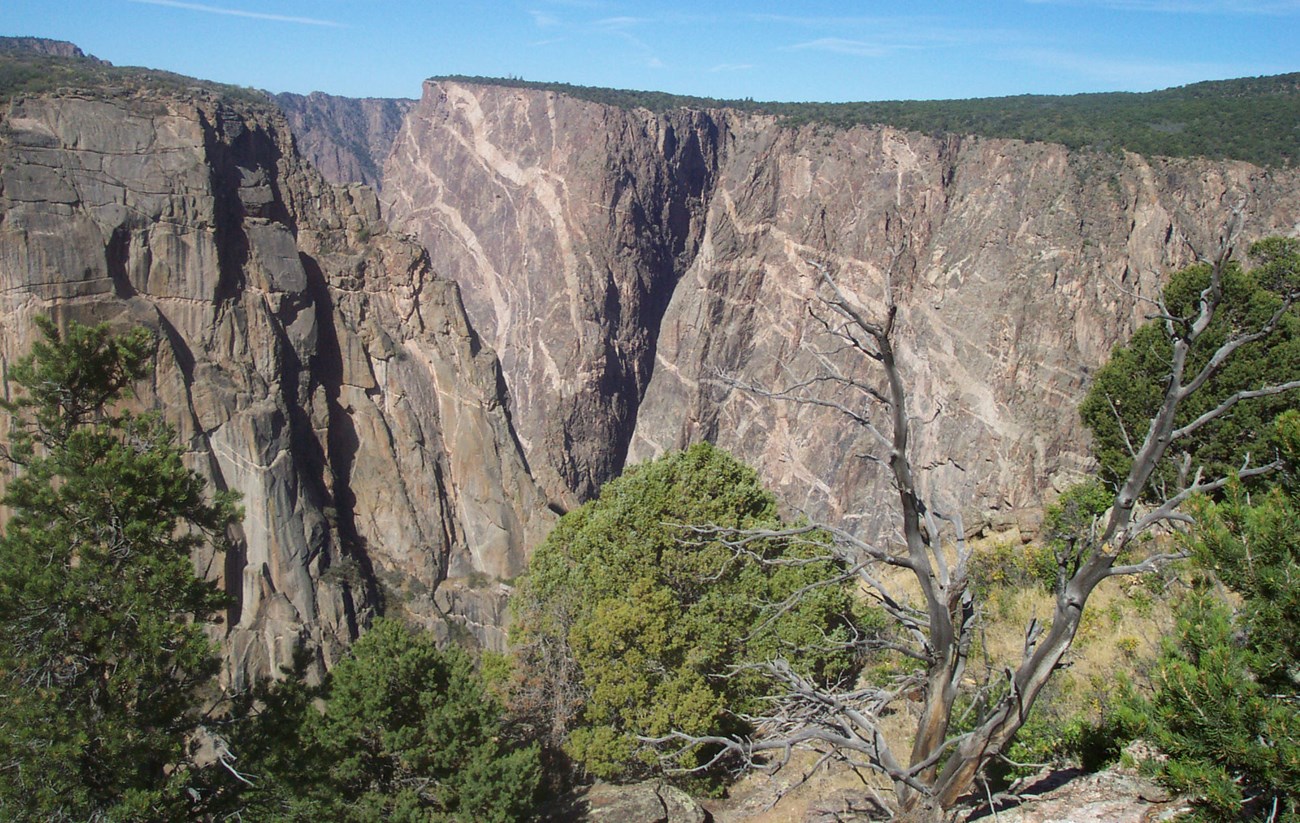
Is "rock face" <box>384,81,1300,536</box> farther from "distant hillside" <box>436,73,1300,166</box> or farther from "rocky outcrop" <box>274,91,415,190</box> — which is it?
"rocky outcrop" <box>274,91,415,190</box>

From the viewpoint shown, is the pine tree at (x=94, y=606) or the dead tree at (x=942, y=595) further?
the pine tree at (x=94, y=606)

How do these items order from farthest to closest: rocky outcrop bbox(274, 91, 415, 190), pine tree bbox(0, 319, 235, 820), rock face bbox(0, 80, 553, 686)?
rocky outcrop bbox(274, 91, 415, 190) → rock face bbox(0, 80, 553, 686) → pine tree bbox(0, 319, 235, 820)

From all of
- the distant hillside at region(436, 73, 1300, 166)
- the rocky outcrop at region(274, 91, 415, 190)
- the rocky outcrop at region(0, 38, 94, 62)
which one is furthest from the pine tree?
the rocky outcrop at region(274, 91, 415, 190)

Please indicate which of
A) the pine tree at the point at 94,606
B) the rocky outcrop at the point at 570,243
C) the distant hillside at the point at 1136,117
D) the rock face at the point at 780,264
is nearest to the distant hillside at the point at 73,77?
the rocky outcrop at the point at 570,243

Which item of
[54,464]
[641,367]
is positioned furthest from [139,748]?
[641,367]

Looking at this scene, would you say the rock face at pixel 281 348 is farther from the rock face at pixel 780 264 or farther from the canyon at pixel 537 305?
the rock face at pixel 780 264
